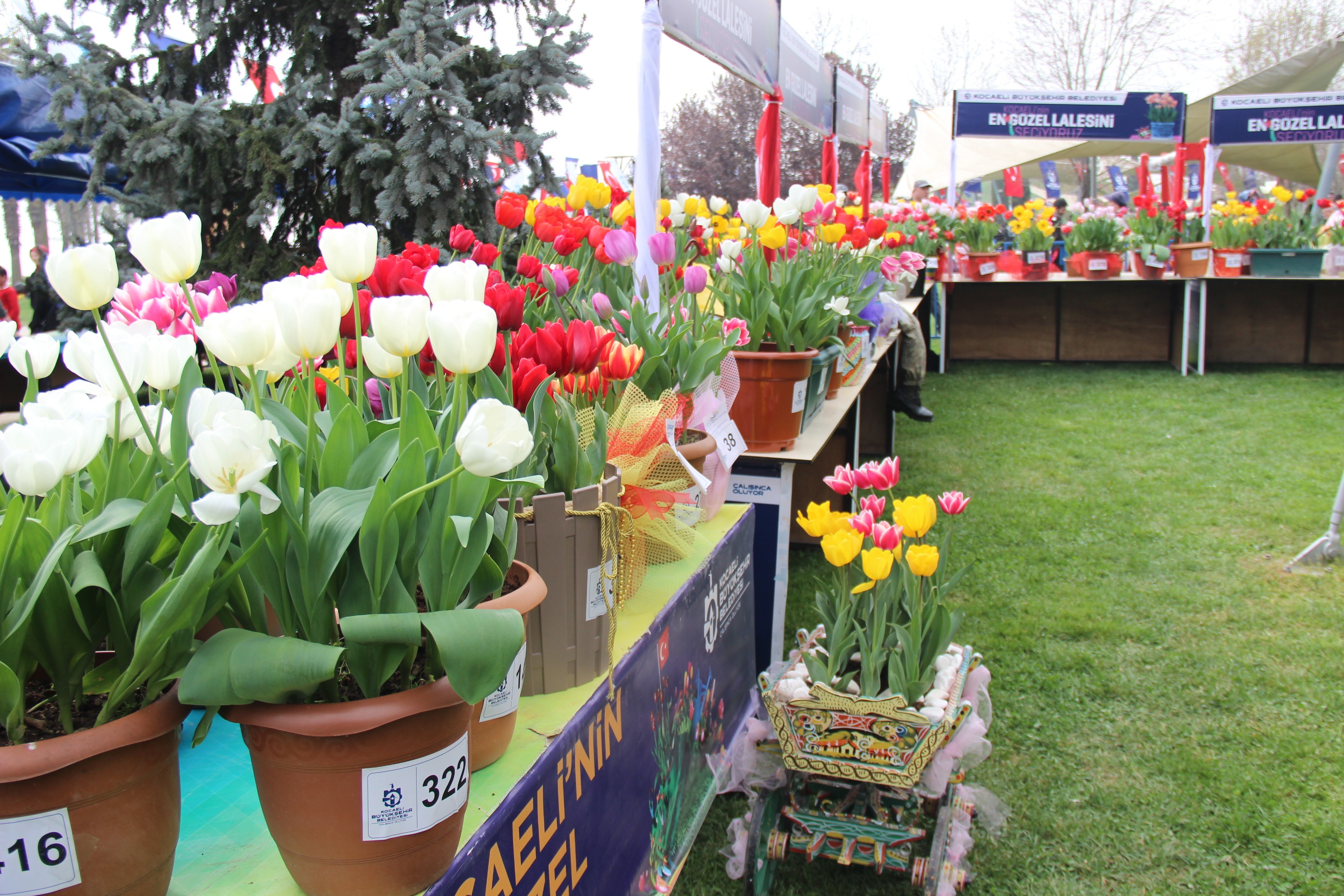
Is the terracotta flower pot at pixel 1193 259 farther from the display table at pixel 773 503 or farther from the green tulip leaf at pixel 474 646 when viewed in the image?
the green tulip leaf at pixel 474 646

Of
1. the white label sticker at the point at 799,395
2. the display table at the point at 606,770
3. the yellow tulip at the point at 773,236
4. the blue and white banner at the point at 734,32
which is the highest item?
the blue and white banner at the point at 734,32

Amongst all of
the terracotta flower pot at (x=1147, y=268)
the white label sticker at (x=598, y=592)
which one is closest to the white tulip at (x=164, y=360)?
the white label sticker at (x=598, y=592)

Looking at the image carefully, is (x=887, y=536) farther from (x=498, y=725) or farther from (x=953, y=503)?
(x=498, y=725)

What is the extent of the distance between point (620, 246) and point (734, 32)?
3.57ft

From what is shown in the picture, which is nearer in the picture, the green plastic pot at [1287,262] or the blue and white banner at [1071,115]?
the green plastic pot at [1287,262]

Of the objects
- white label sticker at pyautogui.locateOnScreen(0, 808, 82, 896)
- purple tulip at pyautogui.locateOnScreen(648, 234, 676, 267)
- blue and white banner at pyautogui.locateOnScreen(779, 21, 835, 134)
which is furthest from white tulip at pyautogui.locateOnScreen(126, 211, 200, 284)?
blue and white banner at pyautogui.locateOnScreen(779, 21, 835, 134)

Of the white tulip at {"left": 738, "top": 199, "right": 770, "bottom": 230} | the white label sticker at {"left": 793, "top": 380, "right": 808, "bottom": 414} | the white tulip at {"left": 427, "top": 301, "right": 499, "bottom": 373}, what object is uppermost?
the white tulip at {"left": 738, "top": 199, "right": 770, "bottom": 230}

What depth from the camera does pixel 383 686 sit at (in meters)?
0.81

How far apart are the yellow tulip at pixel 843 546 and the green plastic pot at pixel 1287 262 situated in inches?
264

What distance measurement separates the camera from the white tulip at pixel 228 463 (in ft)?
1.99

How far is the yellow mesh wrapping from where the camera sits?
1.34 meters

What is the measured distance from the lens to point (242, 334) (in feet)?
2.39

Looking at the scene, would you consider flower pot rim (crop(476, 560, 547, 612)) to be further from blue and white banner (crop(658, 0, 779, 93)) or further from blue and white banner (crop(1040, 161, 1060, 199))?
blue and white banner (crop(1040, 161, 1060, 199))

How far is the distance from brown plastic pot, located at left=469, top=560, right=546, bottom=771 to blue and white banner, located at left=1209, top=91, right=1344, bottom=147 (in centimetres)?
895
